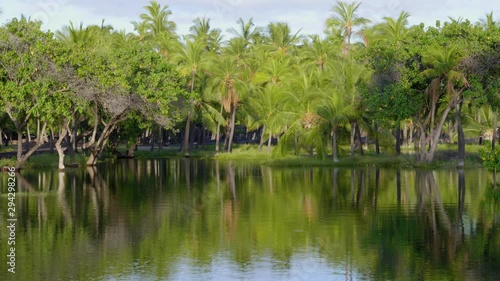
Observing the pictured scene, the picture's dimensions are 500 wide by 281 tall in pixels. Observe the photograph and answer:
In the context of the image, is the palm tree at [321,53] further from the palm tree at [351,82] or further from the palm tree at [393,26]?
the palm tree at [351,82]

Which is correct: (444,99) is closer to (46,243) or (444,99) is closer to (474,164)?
(474,164)

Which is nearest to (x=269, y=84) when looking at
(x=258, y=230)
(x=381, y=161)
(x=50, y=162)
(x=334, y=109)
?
(x=334, y=109)

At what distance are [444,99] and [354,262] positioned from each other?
35836 mm

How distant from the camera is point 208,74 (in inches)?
2867

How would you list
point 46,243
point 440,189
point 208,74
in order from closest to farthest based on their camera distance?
point 46,243 < point 440,189 < point 208,74

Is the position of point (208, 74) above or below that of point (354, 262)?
above

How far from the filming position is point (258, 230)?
2189 centimetres

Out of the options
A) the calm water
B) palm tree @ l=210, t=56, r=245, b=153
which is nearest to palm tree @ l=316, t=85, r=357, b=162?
the calm water

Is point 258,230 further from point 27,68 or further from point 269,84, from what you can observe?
point 269,84

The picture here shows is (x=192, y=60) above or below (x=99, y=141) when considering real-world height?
above

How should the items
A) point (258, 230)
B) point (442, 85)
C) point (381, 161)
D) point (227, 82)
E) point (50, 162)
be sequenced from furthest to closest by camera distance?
point (227, 82), point (50, 162), point (381, 161), point (442, 85), point (258, 230)

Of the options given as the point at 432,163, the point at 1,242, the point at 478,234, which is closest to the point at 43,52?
the point at 432,163

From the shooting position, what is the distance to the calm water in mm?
16219

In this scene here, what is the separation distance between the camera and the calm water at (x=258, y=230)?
16.2 metres
